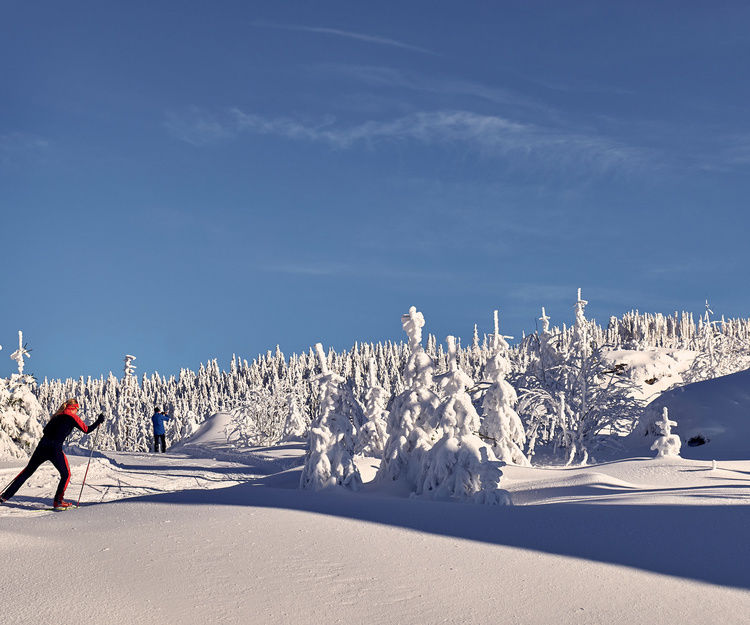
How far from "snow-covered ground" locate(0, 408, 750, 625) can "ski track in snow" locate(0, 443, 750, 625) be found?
0.02 meters

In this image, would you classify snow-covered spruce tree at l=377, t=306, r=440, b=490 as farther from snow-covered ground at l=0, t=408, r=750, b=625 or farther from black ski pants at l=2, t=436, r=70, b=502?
black ski pants at l=2, t=436, r=70, b=502

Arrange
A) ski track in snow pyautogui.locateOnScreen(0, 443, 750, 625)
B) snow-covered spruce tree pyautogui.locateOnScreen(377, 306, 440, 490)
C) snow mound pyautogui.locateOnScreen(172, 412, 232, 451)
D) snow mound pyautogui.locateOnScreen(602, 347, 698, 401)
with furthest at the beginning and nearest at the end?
snow mound pyautogui.locateOnScreen(602, 347, 698, 401), snow mound pyautogui.locateOnScreen(172, 412, 232, 451), snow-covered spruce tree pyautogui.locateOnScreen(377, 306, 440, 490), ski track in snow pyautogui.locateOnScreen(0, 443, 750, 625)

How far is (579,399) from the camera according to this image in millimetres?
27312

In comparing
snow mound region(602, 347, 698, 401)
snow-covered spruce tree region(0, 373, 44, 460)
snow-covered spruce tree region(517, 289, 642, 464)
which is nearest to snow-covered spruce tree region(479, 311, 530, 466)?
snow-covered spruce tree region(517, 289, 642, 464)

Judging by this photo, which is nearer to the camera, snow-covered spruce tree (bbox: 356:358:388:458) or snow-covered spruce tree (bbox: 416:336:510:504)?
snow-covered spruce tree (bbox: 416:336:510:504)

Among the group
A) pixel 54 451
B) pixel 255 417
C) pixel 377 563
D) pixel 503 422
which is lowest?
pixel 377 563

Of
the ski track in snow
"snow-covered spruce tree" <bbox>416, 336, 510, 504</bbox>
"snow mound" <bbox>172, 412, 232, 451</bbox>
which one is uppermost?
"snow mound" <bbox>172, 412, 232, 451</bbox>

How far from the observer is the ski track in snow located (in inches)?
177

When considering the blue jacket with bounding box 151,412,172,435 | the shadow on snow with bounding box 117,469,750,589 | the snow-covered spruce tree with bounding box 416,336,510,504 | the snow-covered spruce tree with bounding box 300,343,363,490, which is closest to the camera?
the shadow on snow with bounding box 117,469,750,589

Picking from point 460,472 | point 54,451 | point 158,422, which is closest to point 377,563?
point 460,472

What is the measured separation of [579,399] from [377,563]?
23.3 metres

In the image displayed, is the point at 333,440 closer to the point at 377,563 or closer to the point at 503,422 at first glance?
the point at 377,563

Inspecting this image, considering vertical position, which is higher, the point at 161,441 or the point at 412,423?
the point at 412,423

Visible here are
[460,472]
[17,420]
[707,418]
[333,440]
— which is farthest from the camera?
[707,418]
